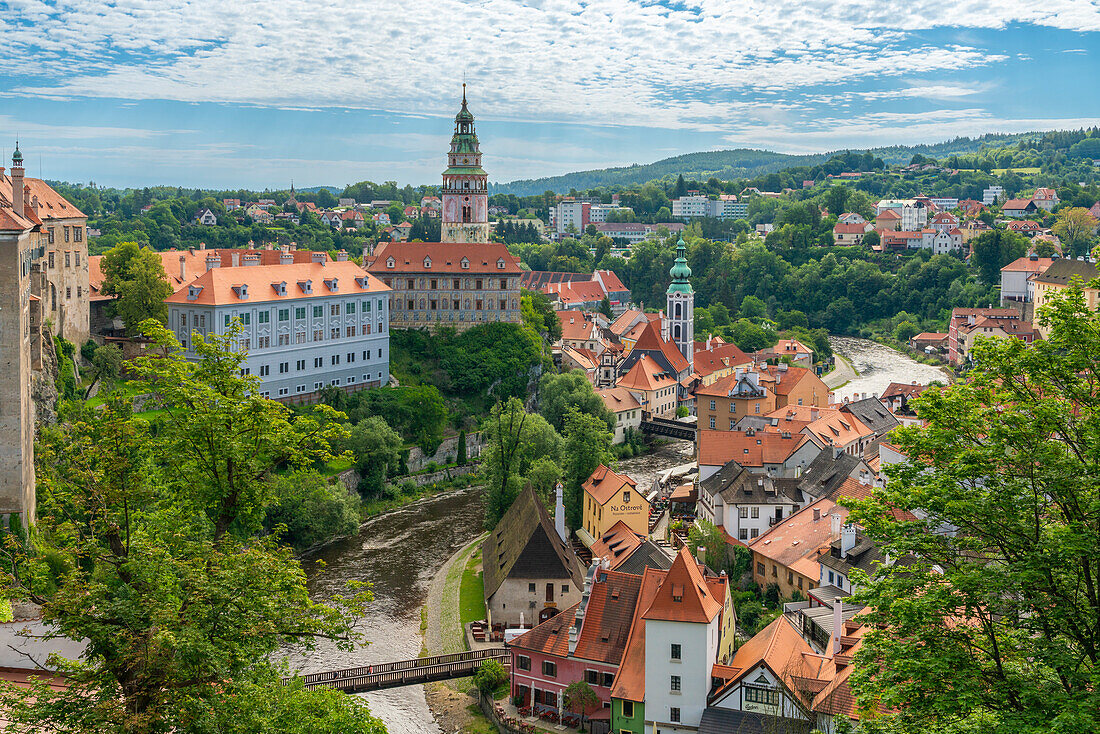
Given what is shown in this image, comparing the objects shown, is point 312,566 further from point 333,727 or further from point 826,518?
point 333,727

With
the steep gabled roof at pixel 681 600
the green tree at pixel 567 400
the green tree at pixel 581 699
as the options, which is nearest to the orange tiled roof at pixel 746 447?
the green tree at pixel 567 400

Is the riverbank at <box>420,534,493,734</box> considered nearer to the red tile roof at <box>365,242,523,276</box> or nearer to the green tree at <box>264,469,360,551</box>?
the green tree at <box>264,469,360,551</box>

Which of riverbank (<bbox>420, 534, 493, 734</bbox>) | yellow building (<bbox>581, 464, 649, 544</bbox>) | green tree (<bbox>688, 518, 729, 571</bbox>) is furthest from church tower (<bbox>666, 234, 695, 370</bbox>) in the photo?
green tree (<bbox>688, 518, 729, 571</bbox>)

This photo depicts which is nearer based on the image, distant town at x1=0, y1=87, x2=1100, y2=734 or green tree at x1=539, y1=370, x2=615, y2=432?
distant town at x1=0, y1=87, x2=1100, y2=734

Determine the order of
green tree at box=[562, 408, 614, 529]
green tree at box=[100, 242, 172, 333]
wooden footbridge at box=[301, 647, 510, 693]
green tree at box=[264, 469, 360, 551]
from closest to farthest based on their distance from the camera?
1. wooden footbridge at box=[301, 647, 510, 693]
2. green tree at box=[264, 469, 360, 551]
3. green tree at box=[562, 408, 614, 529]
4. green tree at box=[100, 242, 172, 333]

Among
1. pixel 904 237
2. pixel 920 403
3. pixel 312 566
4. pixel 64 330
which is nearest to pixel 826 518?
pixel 312 566
